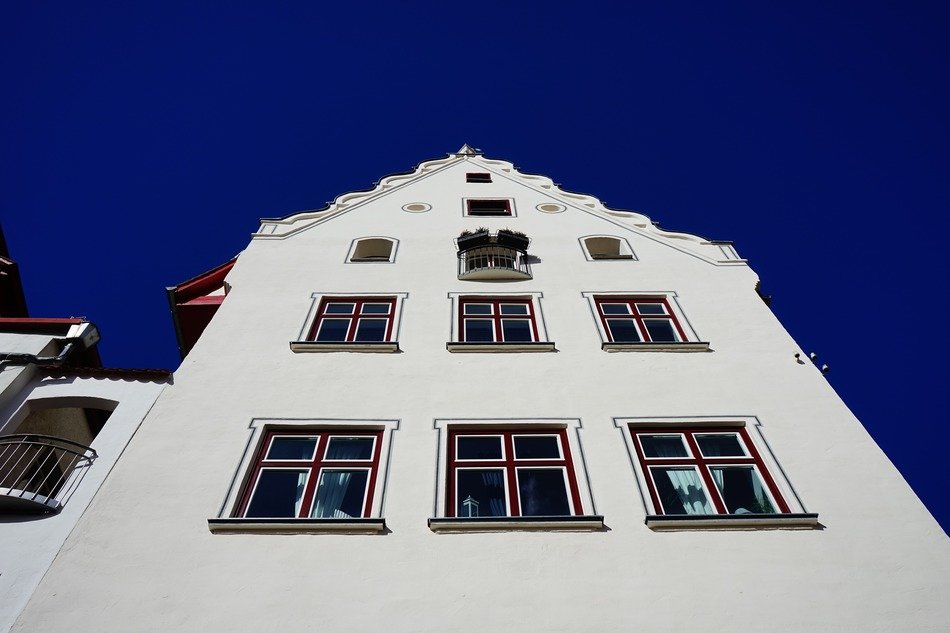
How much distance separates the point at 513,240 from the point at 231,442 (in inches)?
296

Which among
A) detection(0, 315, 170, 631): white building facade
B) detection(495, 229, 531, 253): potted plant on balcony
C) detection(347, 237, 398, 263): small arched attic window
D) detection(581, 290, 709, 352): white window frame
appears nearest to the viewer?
detection(0, 315, 170, 631): white building facade

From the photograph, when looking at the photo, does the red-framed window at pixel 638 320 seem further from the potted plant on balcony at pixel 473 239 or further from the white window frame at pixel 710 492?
the potted plant on balcony at pixel 473 239

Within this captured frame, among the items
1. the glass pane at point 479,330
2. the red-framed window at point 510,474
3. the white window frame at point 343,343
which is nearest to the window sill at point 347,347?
the white window frame at point 343,343

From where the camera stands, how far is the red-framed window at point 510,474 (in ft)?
34.0

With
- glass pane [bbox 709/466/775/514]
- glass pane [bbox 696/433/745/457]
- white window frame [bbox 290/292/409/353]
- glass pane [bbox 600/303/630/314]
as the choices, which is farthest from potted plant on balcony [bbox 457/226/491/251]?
glass pane [bbox 709/466/775/514]

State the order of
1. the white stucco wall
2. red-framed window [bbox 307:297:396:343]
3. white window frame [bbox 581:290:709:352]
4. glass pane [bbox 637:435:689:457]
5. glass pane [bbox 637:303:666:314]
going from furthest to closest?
1. glass pane [bbox 637:303:666:314]
2. red-framed window [bbox 307:297:396:343]
3. white window frame [bbox 581:290:709:352]
4. glass pane [bbox 637:435:689:457]
5. the white stucco wall

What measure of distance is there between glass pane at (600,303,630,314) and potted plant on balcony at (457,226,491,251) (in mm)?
2887

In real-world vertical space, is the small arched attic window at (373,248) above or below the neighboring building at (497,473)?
above

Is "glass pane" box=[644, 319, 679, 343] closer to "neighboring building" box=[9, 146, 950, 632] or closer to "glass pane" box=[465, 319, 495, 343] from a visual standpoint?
"neighboring building" box=[9, 146, 950, 632]

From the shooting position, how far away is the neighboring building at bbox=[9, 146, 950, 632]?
8875 mm

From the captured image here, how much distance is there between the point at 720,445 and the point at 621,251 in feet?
23.2

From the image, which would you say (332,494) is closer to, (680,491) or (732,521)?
(680,491)

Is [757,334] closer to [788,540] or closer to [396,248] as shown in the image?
[788,540]

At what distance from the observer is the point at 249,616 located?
867cm
